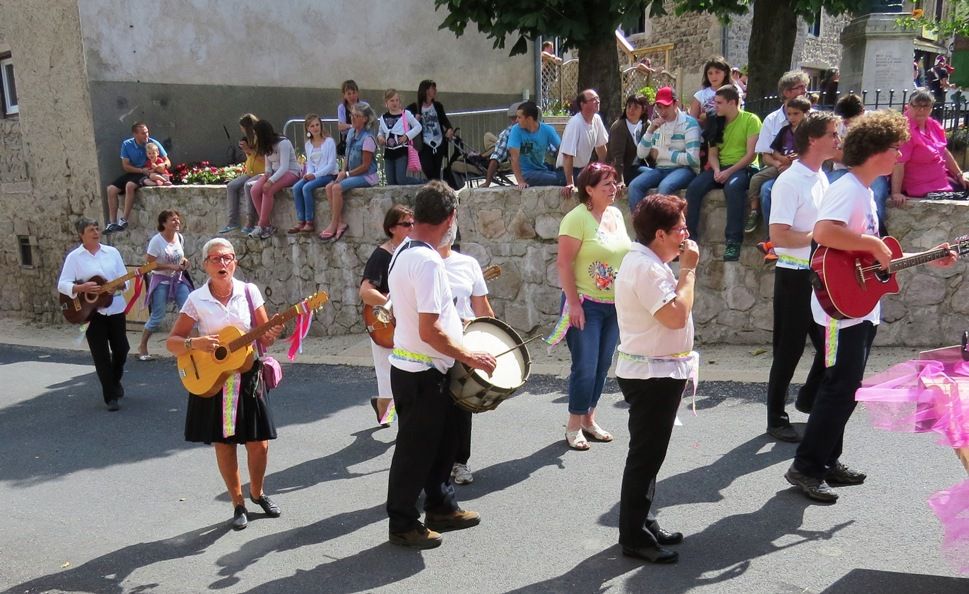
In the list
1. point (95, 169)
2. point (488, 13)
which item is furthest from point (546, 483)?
point (95, 169)

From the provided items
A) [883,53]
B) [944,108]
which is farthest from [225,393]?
[883,53]

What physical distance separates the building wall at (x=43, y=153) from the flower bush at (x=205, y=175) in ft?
4.54

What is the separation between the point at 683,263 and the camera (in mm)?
3859

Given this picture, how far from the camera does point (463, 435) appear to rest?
507cm

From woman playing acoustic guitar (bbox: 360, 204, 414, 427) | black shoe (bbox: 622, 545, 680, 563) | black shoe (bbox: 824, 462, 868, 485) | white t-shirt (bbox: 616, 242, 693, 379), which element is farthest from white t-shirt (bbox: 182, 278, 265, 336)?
black shoe (bbox: 824, 462, 868, 485)

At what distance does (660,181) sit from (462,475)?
13.5ft

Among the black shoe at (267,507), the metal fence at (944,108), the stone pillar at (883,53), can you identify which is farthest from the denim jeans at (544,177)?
the black shoe at (267,507)

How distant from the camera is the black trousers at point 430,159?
1067 cm

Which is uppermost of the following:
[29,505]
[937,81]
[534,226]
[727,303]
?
[937,81]

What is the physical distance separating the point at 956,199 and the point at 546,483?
480 cm

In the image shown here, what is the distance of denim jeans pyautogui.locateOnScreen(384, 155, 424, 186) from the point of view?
10344 millimetres

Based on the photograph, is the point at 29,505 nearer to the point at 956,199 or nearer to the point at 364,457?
the point at 364,457

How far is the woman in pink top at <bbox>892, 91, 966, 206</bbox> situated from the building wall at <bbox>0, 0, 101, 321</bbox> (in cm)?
1148

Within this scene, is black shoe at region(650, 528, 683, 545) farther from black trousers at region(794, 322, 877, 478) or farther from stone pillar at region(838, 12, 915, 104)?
stone pillar at region(838, 12, 915, 104)
